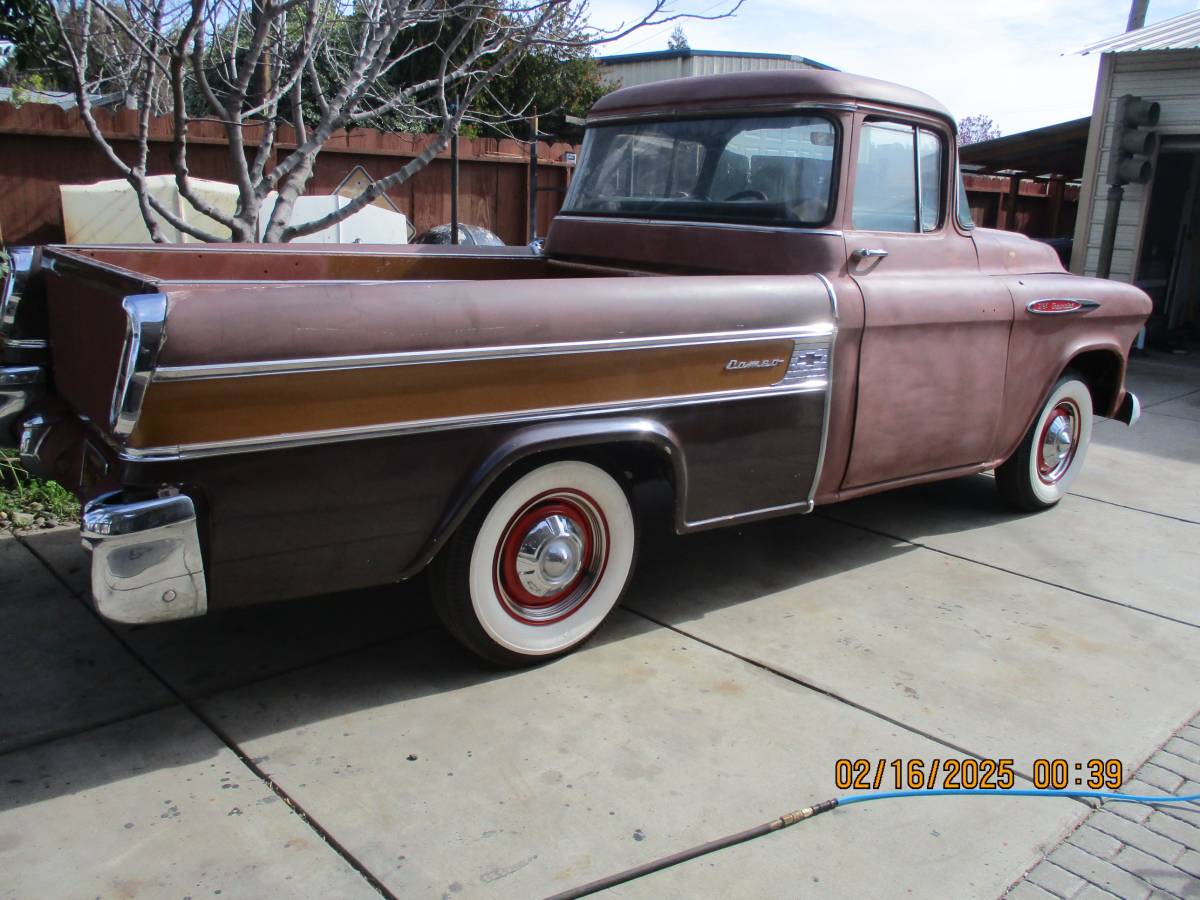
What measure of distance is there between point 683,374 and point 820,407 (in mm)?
679

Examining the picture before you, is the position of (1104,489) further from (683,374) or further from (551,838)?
(551,838)

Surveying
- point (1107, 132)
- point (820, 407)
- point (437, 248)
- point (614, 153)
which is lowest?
point (820, 407)

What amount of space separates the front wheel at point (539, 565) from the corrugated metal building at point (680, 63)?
73.2 ft

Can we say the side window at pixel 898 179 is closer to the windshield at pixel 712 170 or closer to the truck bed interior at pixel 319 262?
the windshield at pixel 712 170

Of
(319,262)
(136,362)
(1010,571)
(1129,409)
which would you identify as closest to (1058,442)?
(1129,409)

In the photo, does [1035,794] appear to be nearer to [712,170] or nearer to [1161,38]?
[712,170]

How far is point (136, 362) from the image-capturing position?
7.74 feet

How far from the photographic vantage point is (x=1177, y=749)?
3104mm

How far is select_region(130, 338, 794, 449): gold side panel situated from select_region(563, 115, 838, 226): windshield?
828 millimetres

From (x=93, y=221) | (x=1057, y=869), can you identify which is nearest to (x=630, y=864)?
(x=1057, y=869)

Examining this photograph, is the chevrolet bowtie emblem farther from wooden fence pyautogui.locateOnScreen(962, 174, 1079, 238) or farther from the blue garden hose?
wooden fence pyautogui.locateOnScreen(962, 174, 1079, 238)

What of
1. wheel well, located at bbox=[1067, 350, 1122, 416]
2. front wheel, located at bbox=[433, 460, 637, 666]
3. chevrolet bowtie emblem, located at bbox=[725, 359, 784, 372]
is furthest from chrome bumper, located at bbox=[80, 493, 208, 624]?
wheel well, located at bbox=[1067, 350, 1122, 416]

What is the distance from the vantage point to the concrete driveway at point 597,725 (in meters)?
2.46
